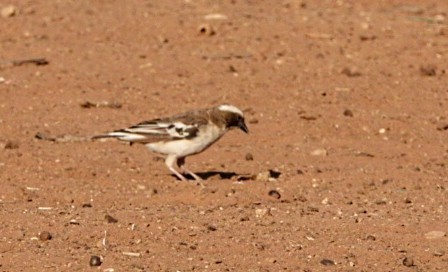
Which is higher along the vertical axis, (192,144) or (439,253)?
(439,253)

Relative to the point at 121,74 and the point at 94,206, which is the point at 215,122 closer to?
the point at 94,206

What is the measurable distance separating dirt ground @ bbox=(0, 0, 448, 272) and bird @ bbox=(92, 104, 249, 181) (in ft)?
0.83

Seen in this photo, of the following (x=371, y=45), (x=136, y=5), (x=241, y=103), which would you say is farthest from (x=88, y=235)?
(x=136, y=5)

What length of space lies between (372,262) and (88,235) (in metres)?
1.86

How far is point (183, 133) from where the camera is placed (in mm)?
12305

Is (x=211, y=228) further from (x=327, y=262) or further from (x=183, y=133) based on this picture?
(x=183, y=133)

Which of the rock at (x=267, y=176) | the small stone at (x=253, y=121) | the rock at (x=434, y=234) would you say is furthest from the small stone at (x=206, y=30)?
the rock at (x=434, y=234)

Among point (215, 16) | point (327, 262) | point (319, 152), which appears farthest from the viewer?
point (215, 16)

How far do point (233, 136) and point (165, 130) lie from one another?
1.76 m

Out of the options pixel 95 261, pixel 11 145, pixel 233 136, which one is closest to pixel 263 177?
pixel 233 136

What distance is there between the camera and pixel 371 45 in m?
18.0

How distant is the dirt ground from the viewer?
944cm

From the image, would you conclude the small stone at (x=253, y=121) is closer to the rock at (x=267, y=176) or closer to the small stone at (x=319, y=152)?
the small stone at (x=319, y=152)

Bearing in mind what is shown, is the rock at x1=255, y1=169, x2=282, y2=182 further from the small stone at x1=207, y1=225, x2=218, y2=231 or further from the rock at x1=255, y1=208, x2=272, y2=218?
the small stone at x1=207, y1=225, x2=218, y2=231
